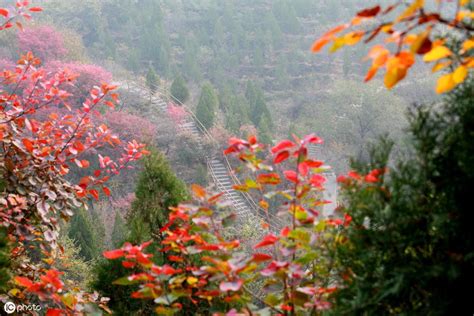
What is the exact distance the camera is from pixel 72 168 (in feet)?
38.7

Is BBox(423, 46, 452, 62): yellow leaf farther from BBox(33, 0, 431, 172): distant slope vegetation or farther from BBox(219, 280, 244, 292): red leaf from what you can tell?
BBox(33, 0, 431, 172): distant slope vegetation

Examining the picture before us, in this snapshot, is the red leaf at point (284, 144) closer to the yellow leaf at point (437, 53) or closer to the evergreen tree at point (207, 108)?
the yellow leaf at point (437, 53)

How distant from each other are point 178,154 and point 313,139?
1165 centimetres

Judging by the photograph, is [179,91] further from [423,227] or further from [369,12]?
[369,12]

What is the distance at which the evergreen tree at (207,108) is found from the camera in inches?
537

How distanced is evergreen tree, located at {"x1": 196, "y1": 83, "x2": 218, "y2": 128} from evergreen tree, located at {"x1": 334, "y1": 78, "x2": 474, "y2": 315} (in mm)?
12636

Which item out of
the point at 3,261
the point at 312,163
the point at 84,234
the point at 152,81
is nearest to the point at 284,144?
the point at 312,163

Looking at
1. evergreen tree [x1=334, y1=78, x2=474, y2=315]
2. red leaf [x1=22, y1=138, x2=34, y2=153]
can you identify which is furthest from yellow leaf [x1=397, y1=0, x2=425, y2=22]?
red leaf [x1=22, y1=138, x2=34, y2=153]

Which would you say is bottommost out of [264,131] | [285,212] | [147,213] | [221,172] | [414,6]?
[221,172]

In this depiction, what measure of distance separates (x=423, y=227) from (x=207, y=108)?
1284cm

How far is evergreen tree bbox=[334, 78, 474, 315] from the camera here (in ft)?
3.10

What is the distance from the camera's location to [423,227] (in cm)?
102

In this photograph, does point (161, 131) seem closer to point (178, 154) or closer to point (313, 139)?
point (178, 154)

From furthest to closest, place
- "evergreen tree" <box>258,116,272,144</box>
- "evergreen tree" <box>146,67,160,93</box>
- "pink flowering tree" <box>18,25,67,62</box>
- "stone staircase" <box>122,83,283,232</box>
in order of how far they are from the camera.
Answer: "evergreen tree" <box>146,67,160,93</box> < "pink flowering tree" <box>18,25,67,62</box> < "evergreen tree" <box>258,116,272,144</box> < "stone staircase" <box>122,83,283,232</box>
